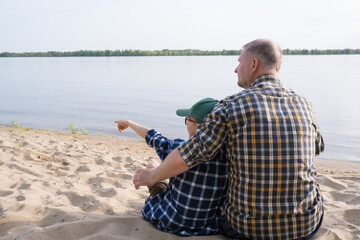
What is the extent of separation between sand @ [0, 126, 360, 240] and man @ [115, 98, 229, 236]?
0.11m

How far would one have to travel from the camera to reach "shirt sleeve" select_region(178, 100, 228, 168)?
7.61 ft

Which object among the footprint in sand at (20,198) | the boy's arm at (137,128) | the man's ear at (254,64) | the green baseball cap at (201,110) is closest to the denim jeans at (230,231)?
the green baseball cap at (201,110)

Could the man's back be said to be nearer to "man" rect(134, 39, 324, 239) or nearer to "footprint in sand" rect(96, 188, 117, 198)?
"man" rect(134, 39, 324, 239)

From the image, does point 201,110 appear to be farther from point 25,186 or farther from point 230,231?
point 25,186

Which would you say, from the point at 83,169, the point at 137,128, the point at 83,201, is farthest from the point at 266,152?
the point at 83,169

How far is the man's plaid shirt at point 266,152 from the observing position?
230 centimetres

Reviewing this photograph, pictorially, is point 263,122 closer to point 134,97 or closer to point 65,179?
point 65,179

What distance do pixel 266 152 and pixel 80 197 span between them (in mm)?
2173

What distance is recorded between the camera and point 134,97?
638 inches

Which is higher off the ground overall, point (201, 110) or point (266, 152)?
point (201, 110)

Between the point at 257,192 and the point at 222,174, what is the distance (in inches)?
13.6

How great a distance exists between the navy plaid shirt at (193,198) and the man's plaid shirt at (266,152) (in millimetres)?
165

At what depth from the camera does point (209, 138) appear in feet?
7.66

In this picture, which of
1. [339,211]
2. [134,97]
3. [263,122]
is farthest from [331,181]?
[134,97]
